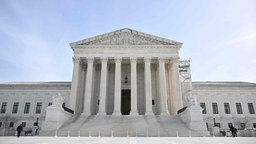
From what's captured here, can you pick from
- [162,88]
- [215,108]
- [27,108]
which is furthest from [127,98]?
[27,108]

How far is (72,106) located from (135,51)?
516 inches

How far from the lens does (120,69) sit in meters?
31.7

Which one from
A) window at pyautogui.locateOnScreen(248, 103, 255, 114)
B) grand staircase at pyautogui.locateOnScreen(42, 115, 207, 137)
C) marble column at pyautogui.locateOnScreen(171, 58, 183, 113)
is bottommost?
grand staircase at pyautogui.locateOnScreen(42, 115, 207, 137)

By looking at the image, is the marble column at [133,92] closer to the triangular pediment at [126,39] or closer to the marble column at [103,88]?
the triangular pediment at [126,39]

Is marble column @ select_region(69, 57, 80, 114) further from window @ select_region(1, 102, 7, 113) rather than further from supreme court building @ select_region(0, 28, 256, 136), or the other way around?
window @ select_region(1, 102, 7, 113)

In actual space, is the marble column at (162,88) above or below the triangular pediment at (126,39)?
below

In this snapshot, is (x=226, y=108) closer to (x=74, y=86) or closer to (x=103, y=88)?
(x=103, y=88)

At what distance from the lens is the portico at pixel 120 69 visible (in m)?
30.5

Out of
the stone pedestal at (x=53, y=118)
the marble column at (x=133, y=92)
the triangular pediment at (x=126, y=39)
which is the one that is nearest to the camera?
the stone pedestal at (x=53, y=118)

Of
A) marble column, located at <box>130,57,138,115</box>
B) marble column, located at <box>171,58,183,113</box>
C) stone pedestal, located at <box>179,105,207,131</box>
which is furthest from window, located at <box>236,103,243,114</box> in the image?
marble column, located at <box>130,57,138,115</box>

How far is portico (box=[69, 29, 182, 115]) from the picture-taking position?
1200 inches

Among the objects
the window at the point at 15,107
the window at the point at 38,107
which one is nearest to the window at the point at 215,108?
the window at the point at 38,107

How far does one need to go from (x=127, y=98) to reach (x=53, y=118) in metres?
15.0

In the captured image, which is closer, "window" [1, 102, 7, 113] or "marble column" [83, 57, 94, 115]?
"marble column" [83, 57, 94, 115]
